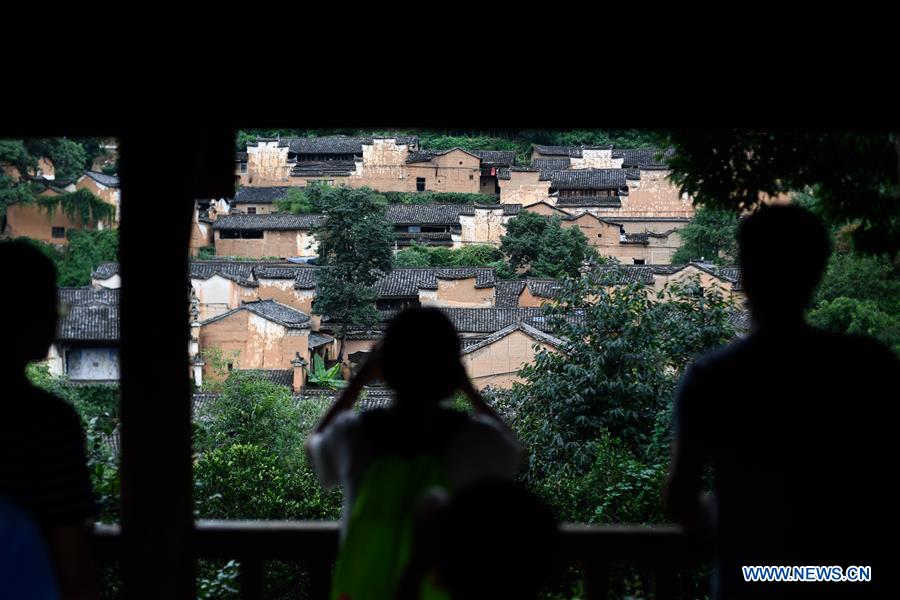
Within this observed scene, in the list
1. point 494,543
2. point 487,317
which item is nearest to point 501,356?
point 487,317

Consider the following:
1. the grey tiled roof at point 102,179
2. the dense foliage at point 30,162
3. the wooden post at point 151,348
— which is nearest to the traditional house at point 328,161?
the grey tiled roof at point 102,179

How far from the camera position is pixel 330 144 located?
36531mm

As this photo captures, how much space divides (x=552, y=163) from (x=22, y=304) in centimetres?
3381

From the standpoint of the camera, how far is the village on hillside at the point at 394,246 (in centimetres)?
1911

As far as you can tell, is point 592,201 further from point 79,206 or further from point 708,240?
point 79,206

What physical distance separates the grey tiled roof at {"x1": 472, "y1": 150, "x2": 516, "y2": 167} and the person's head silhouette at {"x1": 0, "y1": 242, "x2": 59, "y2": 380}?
33.6 metres

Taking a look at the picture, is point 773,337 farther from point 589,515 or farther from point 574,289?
point 574,289

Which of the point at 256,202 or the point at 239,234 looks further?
the point at 256,202

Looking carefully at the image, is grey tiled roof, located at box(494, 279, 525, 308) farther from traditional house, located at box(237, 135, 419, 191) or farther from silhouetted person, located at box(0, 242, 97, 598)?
silhouetted person, located at box(0, 242, 97, 598)

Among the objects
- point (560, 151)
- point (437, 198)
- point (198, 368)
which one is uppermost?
point (560, 151)

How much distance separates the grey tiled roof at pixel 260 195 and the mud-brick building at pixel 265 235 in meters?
2.33

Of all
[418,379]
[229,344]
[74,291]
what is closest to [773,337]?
[418,379]

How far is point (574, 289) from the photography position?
30.1ft

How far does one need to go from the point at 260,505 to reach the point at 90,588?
24.1ft
